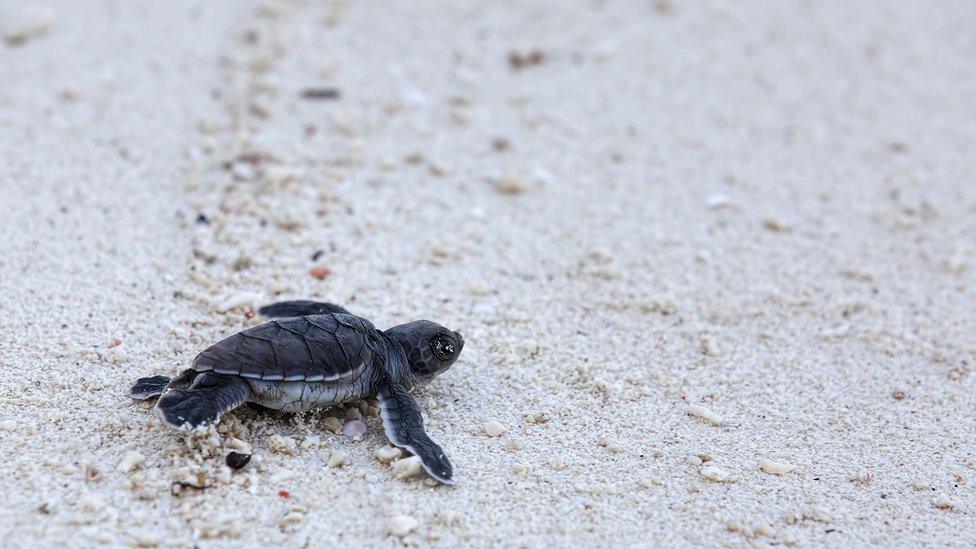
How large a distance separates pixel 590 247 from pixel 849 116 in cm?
180

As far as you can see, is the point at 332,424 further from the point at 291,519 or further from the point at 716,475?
the point at 716,475

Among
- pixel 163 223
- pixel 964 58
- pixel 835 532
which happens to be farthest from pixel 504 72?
pixel 835 532

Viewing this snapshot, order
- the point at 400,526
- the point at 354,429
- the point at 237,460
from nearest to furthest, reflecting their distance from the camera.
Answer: the point at 400,526 → the point at 237,460 → the point at 354,429

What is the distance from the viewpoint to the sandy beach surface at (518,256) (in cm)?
208

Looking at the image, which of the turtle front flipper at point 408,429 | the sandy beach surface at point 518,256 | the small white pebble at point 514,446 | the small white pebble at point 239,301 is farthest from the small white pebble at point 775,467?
the small white pebble at point 239,301

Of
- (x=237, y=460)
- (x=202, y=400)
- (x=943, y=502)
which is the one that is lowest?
(x=943, y=502)

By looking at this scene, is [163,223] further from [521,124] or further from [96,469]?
[521,124]

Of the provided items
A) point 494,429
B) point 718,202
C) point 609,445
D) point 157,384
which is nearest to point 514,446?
point 494,429

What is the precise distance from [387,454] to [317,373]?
0.25 metres

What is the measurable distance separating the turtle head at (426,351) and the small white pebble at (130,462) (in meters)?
0.65

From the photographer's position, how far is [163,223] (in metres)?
3.08

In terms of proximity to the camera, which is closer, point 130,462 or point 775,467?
point 130,462

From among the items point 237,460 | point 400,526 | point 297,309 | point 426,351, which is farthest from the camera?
point 297,309

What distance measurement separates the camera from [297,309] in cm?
262
